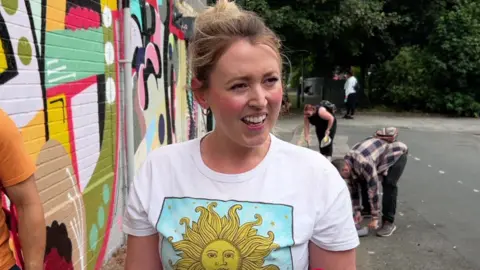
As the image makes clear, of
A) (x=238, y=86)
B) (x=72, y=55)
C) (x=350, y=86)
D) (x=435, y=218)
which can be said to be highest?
(x=72, y=55)

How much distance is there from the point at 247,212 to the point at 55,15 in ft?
8.72

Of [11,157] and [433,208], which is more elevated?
[11,157]

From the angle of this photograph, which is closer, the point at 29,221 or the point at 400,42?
the point at 29,221

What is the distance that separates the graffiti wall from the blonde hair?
1.65 metres

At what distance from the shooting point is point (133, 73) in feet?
17.9

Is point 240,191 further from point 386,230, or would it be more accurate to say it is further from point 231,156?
point 386,230

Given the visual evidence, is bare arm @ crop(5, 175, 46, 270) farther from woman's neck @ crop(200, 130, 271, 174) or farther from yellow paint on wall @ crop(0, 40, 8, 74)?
yellow paint on wall @ crop(0, 40, 8, 74)

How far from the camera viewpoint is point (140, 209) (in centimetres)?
167

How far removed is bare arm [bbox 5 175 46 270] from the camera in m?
2.04

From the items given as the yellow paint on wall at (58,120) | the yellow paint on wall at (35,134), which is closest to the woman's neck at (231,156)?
the yellow paint on wall at (35,134)

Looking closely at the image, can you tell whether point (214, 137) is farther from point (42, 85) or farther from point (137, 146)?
point (137, 146)

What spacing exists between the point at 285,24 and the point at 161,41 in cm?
1161

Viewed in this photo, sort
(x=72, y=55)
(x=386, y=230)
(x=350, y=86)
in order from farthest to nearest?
(x=350, y=86)
(x=386, y=230)
(x=72, y=55)

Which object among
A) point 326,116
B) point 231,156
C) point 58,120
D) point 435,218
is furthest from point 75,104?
point 326,116
